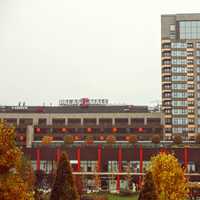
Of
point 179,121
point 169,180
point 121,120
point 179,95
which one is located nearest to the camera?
point 169,180

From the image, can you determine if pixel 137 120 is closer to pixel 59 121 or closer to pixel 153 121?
pixel 153 121

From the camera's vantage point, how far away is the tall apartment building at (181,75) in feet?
467

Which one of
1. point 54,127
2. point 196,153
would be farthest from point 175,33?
point 196,153

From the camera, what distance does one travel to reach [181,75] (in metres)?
145

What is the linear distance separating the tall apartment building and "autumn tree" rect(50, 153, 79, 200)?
11427 cm

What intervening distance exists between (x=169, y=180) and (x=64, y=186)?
18882mm

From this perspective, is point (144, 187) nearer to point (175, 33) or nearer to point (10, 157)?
point (10, 157)

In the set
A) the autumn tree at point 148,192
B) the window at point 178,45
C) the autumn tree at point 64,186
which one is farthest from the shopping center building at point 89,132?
the autumn tree at point 64,186

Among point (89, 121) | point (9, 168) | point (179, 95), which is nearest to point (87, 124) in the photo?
point (89, 121)

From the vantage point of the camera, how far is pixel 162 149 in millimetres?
93812

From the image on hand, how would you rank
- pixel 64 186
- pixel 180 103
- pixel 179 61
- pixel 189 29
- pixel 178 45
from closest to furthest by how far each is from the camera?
1. pixel 64 186
2. pixel 180 103
3. pixel 179 61
4. pixel 178 45
5. pixel 189 29

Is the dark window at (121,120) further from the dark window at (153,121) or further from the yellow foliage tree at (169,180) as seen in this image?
the yellow foliage tree at (169,180)

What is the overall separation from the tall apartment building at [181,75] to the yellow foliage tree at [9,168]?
395 feet

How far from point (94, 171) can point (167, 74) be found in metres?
57.9
